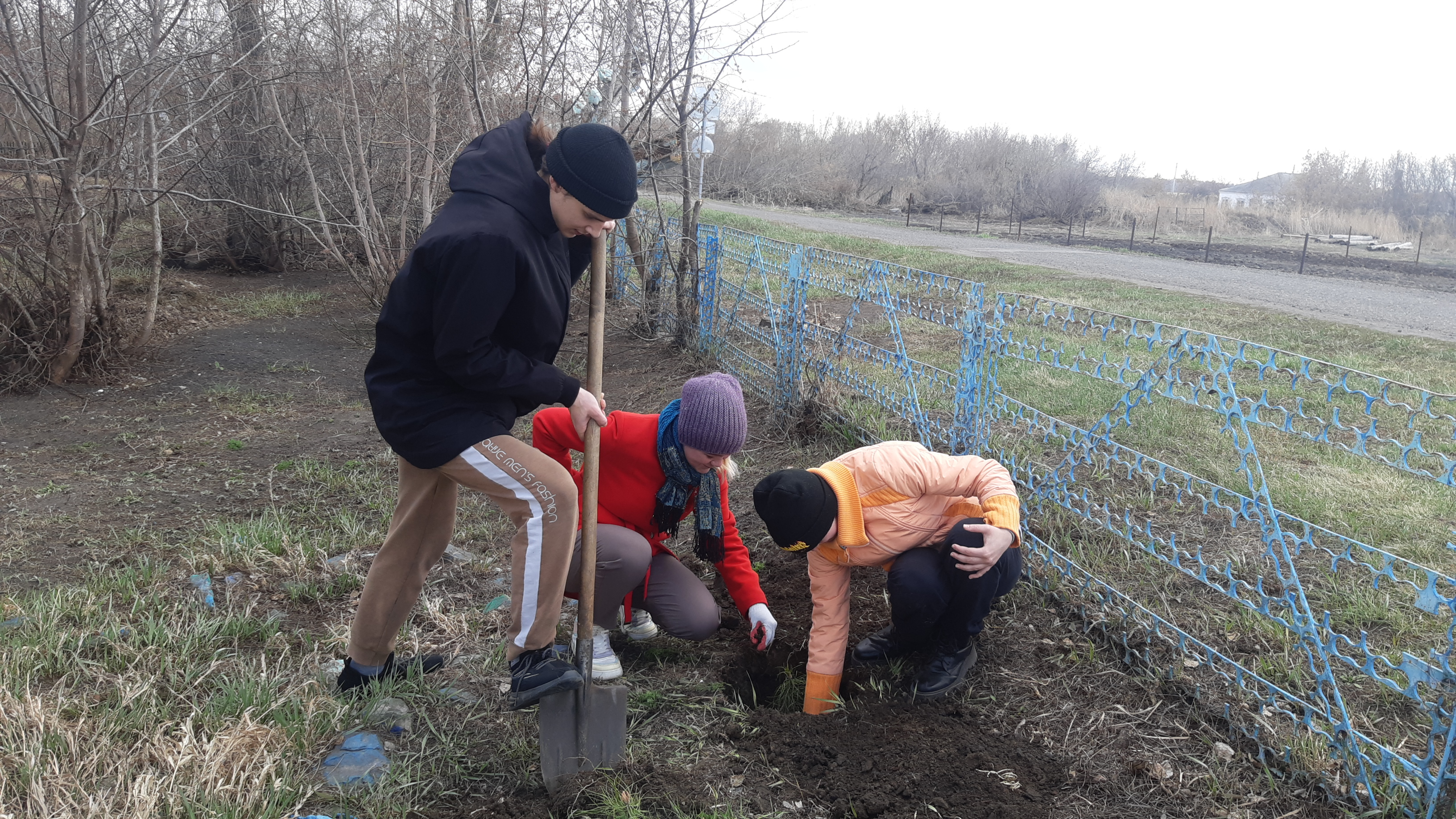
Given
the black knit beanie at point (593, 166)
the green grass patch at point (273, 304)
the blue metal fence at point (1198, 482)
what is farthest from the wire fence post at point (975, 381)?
the green grass patch at point (273, 304)

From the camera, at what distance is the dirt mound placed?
2316 mm

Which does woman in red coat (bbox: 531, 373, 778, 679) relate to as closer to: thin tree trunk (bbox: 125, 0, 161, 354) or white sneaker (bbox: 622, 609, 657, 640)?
white sneaker (bbox: 622, 609, 657, 640)

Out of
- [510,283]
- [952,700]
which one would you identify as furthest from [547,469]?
[952,700]

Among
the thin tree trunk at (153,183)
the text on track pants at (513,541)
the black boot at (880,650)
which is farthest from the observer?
the thin tree trunk at (153,183)

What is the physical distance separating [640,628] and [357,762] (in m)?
1.01

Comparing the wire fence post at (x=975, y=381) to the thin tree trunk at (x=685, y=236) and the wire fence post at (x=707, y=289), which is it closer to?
the wire fence post at (x=707, y=289)

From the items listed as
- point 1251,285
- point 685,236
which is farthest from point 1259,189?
point 685,236

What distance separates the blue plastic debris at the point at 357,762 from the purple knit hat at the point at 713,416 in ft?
3.76

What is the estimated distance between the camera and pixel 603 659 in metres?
2.81

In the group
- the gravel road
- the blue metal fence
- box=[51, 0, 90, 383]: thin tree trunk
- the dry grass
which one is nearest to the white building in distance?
the dry grass

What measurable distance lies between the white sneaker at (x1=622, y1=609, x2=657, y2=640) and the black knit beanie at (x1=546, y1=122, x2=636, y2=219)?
58.5 inches

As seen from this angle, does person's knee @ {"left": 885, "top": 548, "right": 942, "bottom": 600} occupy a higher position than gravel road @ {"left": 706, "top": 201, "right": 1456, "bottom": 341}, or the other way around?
gravel road @ {"left": 706, "top": 201, "right": 1456, "bottom": 341}

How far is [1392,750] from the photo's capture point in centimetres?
221

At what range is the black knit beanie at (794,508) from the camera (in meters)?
2.46
